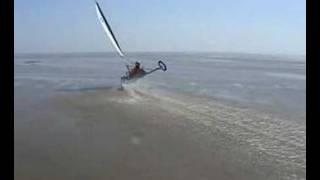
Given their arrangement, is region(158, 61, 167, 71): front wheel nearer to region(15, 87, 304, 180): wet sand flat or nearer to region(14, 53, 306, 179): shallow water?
region(14, 53, 306, 179): shallow water

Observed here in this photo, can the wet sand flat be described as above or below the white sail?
below

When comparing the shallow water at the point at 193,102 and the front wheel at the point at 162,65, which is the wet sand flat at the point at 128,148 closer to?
the shallow water at the point at 193,102

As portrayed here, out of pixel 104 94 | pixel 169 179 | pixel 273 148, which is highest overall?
pixel 104 94

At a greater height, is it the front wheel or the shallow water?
the front wheel

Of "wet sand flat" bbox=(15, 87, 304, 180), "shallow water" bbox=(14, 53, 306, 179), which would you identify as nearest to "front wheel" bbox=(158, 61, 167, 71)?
"shallow water" bbox=(14, 53, 306, 179)

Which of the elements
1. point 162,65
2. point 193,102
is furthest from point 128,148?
point 193,102

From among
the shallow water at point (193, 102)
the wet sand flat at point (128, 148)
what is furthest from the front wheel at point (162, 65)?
the wet sand flat at point (128, 148)

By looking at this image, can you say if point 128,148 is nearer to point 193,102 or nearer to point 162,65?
point 162,65

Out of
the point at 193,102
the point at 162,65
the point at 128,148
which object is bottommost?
the point at 128,148

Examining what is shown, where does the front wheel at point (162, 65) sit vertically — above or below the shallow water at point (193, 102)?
above

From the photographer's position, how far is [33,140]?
2105 mm

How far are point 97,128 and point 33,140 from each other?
461 millimetres
